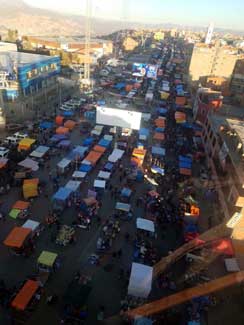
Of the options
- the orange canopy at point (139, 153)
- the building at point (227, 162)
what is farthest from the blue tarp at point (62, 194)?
the building at point (227, 162)

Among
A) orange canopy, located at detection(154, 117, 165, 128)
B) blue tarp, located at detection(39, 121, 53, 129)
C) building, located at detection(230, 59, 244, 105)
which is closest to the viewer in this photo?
blue tarp, located at detection(39, 121, 53, 129)

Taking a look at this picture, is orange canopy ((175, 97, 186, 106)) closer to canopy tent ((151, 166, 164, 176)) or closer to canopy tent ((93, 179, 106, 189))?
canopy tent ((151, 166, 164, 176))

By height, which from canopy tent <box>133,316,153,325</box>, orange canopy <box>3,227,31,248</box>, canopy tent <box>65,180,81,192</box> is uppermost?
orange canopy <box>3,227,31,248</box>

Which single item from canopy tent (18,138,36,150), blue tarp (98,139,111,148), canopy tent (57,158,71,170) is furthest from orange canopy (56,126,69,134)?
canopy tent (57,158,71,170)

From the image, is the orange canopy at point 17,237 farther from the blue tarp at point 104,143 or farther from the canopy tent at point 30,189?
the blue tarp at point 104,143

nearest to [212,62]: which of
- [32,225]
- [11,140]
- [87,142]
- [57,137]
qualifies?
[87,142]

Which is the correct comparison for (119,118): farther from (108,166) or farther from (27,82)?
(27,82)

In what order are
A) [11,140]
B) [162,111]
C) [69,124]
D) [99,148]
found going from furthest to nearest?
1. [162,111]
2. [69,124]
3. [99,148]
4. [11,140]
